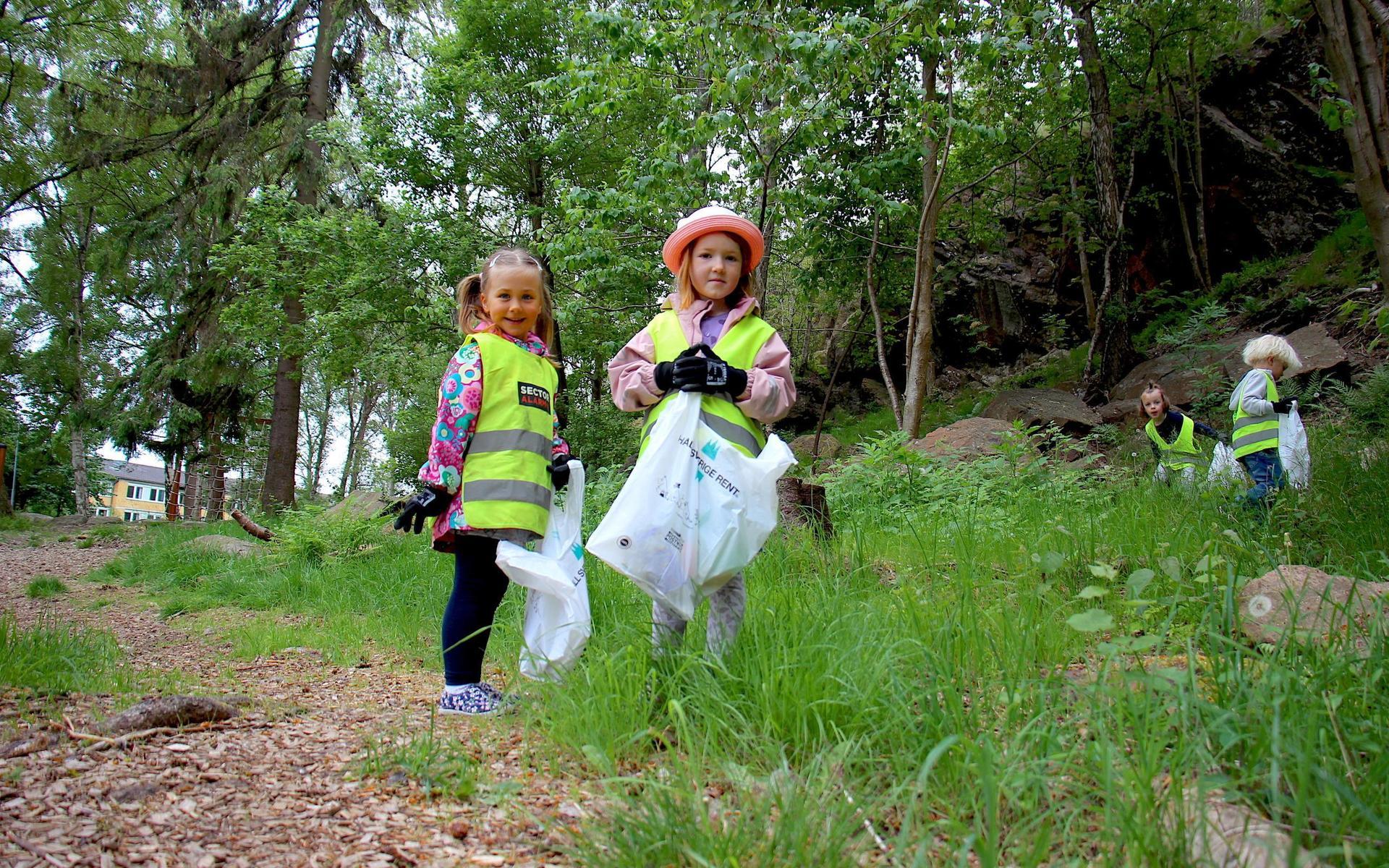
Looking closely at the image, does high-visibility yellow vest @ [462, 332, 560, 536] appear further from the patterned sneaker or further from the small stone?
the small stone

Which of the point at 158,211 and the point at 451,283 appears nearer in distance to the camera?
the point at 451,283

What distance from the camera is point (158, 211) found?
1512cm

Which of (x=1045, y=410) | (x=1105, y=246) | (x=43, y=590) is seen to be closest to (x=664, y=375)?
(x=43, y=590)

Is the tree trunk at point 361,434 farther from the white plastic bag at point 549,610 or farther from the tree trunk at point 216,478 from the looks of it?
the white plastic bag at point 549,610

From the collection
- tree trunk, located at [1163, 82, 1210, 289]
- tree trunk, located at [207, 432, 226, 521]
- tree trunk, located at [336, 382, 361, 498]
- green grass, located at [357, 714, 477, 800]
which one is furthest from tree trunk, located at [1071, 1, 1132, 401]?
tree trunk, located at [336, 382, 361, 498]

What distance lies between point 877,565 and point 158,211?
16600 millimetres

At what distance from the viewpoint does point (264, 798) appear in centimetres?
192

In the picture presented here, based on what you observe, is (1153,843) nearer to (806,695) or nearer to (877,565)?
(806,695)

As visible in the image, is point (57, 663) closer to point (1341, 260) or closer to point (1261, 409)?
point (1261, 409)

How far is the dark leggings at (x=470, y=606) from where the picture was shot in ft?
9.18

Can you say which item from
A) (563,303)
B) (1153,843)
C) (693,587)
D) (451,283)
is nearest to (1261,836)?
(1153,843)

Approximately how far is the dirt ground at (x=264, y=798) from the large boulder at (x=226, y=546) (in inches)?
233

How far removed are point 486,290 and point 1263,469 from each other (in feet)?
19.0

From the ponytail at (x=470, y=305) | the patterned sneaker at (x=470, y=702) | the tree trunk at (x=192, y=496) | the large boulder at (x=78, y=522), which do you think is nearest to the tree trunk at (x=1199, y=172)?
the ponytail at (x=470, y=305)
